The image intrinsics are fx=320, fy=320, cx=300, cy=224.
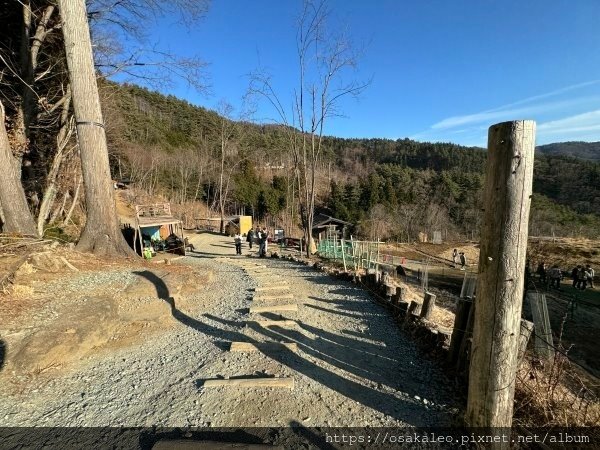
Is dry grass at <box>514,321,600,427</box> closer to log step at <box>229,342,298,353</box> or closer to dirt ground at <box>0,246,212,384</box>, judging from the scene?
log step at <box>229,342,298,353</box>

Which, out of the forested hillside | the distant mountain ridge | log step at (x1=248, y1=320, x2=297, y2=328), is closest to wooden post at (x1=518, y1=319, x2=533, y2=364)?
log step at (x1=248, y1=320, x2=297, y2=328)

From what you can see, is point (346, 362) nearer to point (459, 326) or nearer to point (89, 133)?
point (459, 326)

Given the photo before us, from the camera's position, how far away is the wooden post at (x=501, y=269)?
2.54 metres

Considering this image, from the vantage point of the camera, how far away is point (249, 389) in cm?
349

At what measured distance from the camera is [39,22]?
10469 millimetres

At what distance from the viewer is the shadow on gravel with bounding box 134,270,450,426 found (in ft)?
11.2

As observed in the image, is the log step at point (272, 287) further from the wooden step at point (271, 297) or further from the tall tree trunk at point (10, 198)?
the tall tree trunk at point (10, 198)

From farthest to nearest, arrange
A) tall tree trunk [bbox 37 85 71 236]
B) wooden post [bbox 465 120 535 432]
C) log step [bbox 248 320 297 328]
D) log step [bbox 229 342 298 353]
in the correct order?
tall tree trunk [bbox 37 85 71 236]
log step [bbox 248 320 297 328]
log step [bbox 229 342 298 353]
wooden post [bbox 465 120 535 432]

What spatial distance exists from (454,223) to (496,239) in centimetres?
6776

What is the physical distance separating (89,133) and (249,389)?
8.10m

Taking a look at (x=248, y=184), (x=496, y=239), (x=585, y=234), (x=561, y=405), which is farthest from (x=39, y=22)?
(x=585, y=234)

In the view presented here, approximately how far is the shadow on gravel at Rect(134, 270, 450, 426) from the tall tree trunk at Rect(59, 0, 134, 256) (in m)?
4.33

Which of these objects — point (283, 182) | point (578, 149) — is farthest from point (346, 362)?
point (578, 149)

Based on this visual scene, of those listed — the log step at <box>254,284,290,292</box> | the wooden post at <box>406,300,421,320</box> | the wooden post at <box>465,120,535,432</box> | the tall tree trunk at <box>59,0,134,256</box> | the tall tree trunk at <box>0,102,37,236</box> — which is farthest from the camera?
the tall tree trunk at <box>59,0,134,256</box>
